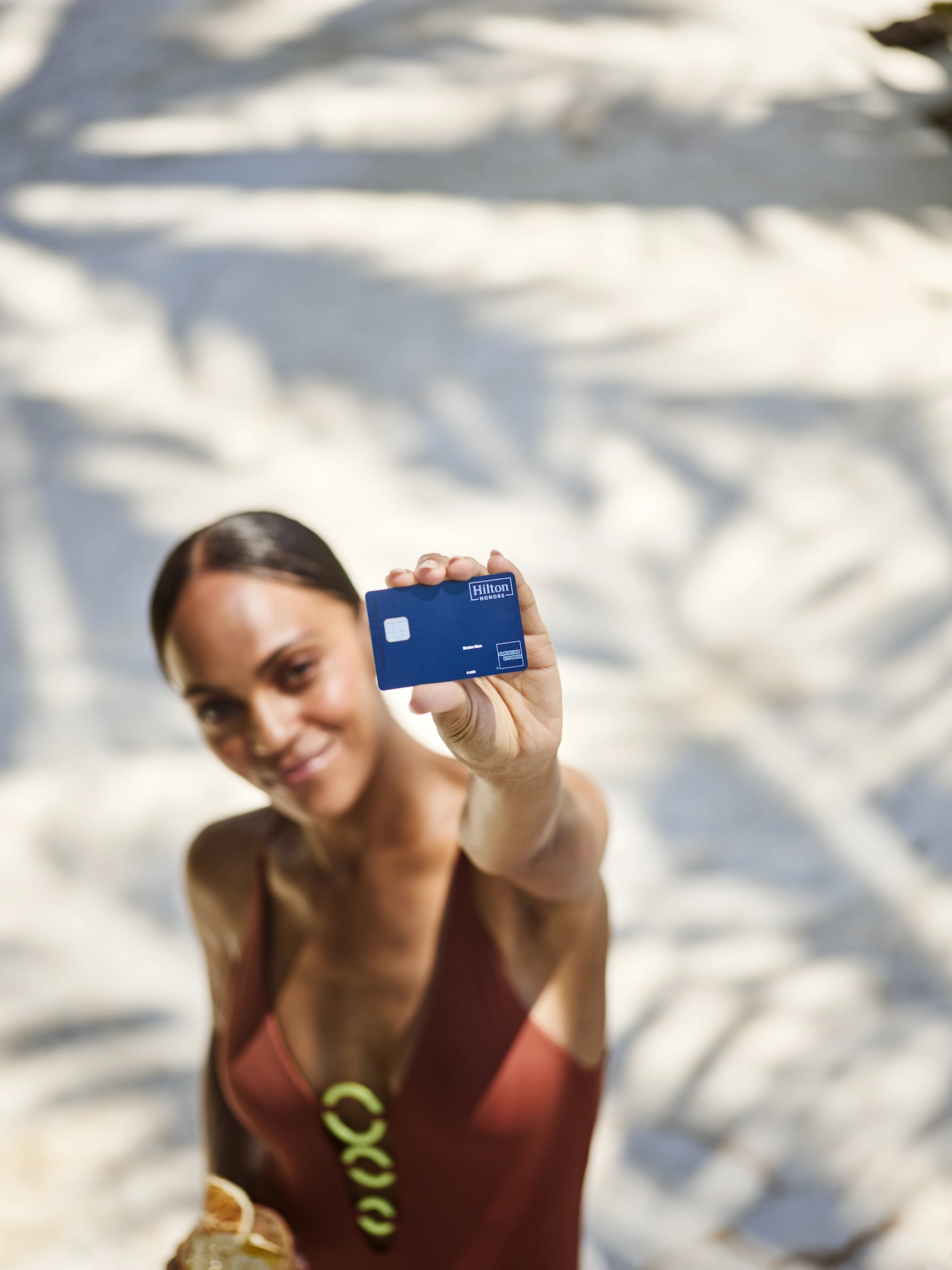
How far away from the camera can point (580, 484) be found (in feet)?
6.54

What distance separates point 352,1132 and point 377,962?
194 millimetres

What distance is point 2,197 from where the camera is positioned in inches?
90.7

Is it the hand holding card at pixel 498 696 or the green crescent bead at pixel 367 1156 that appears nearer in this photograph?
the hand holding card at pixel 498 696

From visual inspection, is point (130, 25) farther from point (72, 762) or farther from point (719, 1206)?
point (719, 1206)

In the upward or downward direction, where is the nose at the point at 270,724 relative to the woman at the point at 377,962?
upward

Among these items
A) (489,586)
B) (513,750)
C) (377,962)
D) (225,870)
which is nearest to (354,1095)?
(377,962)

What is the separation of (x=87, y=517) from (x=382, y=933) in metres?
1.09

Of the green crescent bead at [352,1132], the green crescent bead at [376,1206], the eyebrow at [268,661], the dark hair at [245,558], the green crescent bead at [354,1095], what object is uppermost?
the dark hair at [245,558]

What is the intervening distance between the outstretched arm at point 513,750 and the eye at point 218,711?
29cm

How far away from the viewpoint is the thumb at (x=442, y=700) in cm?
86

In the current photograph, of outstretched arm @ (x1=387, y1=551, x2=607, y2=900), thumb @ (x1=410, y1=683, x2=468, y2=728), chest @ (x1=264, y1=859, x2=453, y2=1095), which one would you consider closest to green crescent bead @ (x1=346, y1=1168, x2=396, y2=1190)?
chest @ (x1=264, y1=859, x2=453, y2=1095)

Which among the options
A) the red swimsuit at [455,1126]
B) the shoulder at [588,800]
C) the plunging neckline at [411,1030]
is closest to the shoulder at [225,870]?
the red swimsuit at [455,1126]

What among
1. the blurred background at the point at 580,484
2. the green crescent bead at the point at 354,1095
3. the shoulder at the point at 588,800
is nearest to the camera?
the shoulder at the point at 588,800

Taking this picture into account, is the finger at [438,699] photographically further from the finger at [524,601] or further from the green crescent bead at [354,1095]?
the green crescent bead at [354,1095]
